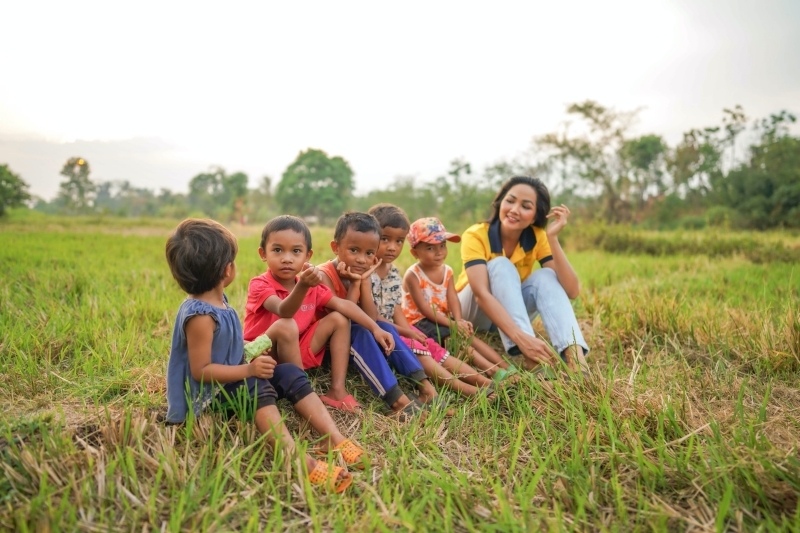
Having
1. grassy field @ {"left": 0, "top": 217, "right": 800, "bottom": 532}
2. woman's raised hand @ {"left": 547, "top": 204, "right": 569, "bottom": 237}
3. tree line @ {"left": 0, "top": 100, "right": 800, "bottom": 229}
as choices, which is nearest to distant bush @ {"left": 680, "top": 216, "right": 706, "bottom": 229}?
tree line @ {"left": 0, "top": 100, "right": 800, "bottom": 229}

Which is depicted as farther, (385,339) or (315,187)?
(315,187)

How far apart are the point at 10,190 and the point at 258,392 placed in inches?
267

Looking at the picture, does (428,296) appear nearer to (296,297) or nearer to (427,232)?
(427,232)

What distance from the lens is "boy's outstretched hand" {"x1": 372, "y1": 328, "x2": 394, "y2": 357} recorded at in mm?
2453

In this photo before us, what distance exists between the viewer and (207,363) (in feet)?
6.24

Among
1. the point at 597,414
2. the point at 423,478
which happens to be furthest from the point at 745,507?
the point at 423,478

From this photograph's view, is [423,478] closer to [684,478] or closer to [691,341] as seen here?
[684,478]

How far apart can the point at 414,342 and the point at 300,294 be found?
0.81 m

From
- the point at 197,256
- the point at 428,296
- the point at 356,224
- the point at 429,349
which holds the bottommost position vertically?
the point at 429,349

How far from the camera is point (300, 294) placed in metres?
2.13

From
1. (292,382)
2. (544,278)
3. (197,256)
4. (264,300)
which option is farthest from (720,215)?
(197,256)

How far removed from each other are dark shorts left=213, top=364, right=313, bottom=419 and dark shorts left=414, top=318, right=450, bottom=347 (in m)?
1.15

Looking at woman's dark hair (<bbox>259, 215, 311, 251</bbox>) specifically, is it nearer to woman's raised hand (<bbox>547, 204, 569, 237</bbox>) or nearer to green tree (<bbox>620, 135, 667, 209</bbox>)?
woman's raised hand (<bbox>547, 204, 569, 237</bbox>)

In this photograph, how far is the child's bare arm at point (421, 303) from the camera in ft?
10.2
